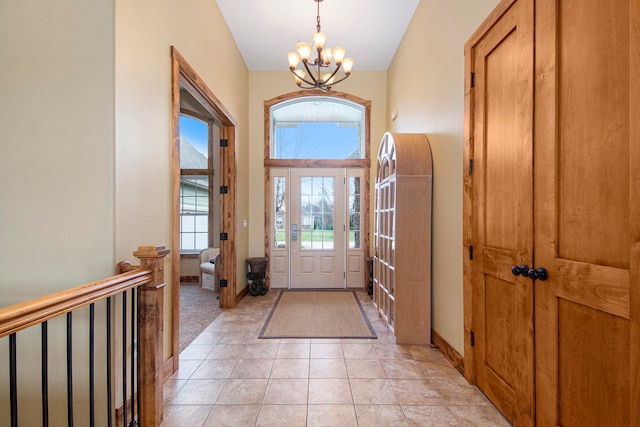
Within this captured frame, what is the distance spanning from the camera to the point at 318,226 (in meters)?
5.32

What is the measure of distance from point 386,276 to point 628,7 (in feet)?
9.01

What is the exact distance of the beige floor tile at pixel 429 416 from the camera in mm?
1818

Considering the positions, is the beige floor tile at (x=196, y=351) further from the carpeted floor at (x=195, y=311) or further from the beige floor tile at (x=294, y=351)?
the beige floor tile at (x=294, y=351)

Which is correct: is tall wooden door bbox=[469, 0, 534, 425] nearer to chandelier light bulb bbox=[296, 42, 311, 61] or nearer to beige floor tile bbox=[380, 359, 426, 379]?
beige floor tile bbox=[380, 359, 426, 379]

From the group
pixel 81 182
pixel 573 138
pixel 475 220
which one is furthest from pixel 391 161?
pixel 81 182

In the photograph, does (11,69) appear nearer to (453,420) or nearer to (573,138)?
(573,138)

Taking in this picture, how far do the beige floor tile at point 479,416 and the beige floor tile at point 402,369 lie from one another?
43 centimetres

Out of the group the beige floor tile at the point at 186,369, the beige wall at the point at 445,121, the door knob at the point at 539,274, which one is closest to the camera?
the door knob at the point at 539,274

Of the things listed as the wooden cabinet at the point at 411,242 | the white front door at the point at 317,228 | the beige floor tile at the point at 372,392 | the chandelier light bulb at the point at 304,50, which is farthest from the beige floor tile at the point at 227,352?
the chandelier light bulb at the point at 304,50

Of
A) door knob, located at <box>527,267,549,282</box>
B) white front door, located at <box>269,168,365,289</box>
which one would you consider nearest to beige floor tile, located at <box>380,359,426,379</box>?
door knob, located at <box>527,267,549,282</box>

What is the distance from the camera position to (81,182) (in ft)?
5.47

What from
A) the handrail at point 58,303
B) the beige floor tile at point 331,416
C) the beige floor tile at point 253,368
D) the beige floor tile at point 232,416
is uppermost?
the handrail at point 58,303

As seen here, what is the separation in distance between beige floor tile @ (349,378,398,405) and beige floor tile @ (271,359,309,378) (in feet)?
1.31

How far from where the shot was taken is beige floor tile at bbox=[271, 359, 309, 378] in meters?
2.38
